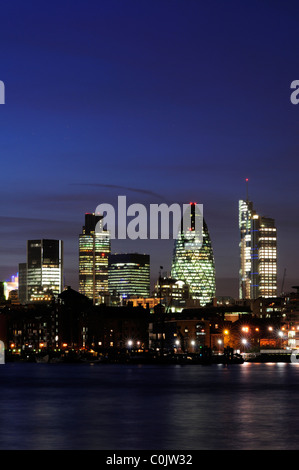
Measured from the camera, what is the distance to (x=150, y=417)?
254 feet

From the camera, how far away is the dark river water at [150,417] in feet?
195

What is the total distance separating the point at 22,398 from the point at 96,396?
9.20m

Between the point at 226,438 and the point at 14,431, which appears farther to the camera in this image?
the point at 14,431

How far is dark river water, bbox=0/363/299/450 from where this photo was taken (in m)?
59.5

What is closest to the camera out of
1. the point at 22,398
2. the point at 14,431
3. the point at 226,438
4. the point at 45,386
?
the point at 226,438

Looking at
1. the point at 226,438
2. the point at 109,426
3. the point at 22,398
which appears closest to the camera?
the point at 226,438
